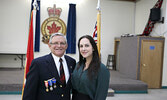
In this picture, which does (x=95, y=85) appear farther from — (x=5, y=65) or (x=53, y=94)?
(x=5, y=65)

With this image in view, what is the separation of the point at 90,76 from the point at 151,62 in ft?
15.7

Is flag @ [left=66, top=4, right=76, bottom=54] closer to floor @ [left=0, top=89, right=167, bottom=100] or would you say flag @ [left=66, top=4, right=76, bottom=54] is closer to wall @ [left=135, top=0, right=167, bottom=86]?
wall @ [left=135, top=0, right=167, bottom=86]

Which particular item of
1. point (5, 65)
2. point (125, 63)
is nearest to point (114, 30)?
point (125, 63)

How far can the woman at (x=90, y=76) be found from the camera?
5.59ft

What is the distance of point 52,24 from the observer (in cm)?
751

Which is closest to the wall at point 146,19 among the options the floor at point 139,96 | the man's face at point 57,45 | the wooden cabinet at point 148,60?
the wooden cabinet at point 148,60

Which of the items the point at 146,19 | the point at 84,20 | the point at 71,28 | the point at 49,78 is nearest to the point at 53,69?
the point at 49,78

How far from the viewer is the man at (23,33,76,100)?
1710 mm

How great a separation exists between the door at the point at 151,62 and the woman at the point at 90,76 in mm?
4493

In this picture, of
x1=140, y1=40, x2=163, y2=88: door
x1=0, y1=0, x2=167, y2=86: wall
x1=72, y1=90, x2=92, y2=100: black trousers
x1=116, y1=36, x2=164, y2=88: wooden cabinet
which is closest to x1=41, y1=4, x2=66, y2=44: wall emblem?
x1=0, y1=0, x2=167, y2=86: wall

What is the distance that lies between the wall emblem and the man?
19.0 ft

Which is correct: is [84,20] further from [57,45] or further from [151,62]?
[57,45]

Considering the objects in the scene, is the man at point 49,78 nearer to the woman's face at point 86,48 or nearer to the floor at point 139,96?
the woman's face at point 86,48

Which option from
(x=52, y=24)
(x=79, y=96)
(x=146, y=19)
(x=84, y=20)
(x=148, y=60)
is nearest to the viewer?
(x=79, y=96)
